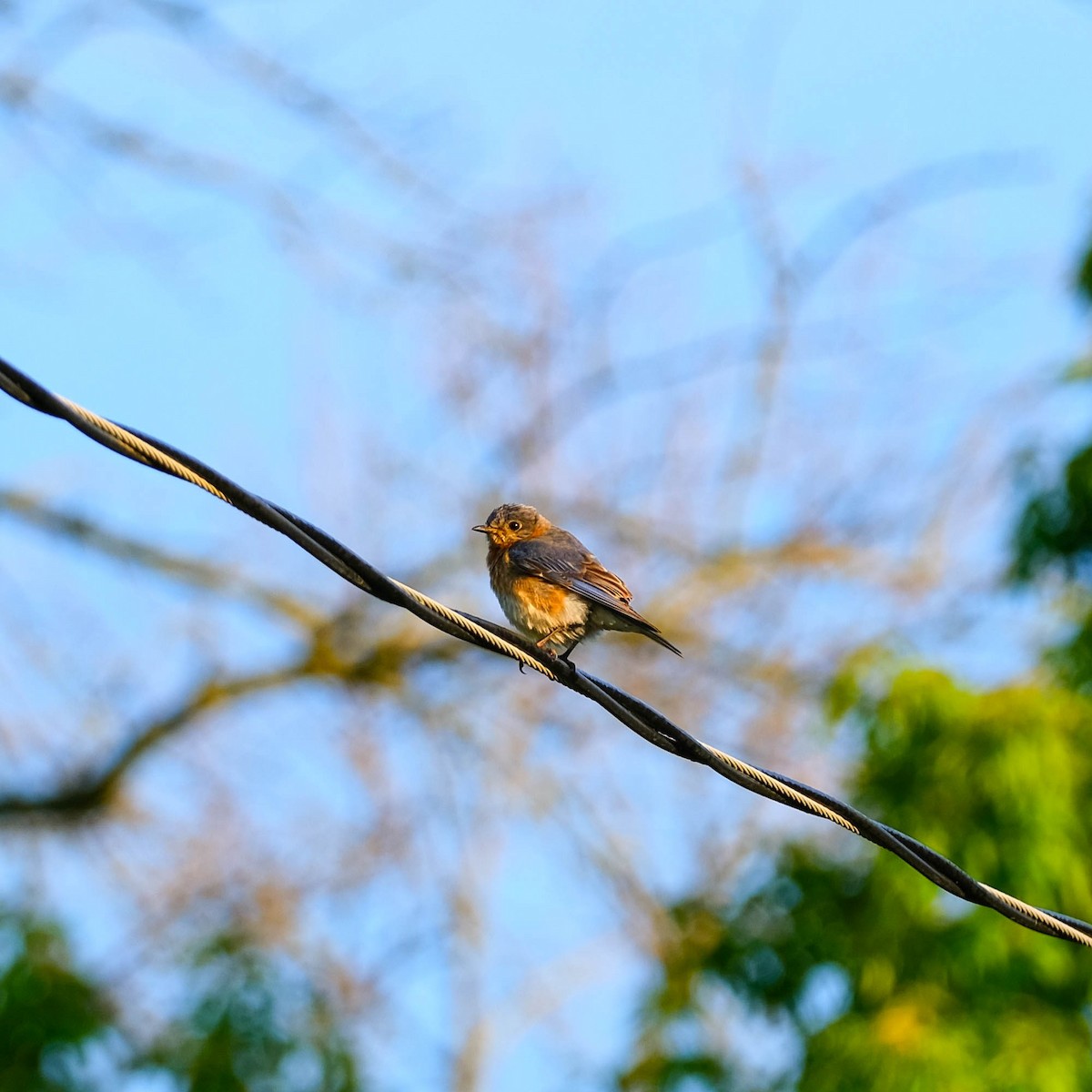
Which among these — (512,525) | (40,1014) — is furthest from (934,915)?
(40,1014)

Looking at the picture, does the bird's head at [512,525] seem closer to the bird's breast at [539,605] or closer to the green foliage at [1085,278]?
the bird's breast at [539,605]

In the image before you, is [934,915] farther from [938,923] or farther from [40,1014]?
[40,1014]

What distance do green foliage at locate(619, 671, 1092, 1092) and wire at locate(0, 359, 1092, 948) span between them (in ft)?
14.7

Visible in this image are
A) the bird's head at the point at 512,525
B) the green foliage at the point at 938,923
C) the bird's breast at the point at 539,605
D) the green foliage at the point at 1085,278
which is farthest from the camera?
the green foliage at the point at 1085,278

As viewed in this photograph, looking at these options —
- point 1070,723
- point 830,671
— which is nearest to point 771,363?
point 830,671

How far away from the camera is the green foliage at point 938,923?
8.55m

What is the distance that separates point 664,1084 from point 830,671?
14.5 feet

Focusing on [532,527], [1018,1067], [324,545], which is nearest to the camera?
[324,545]

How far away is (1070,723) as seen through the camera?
9.44 meters

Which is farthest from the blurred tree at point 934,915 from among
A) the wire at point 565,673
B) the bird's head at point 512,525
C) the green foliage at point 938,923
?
the wire at point 565,673

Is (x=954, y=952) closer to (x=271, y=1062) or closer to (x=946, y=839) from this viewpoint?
(x=946, y=839)

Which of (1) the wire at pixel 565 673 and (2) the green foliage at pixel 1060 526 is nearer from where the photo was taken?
(1) the wire at pixel 565 673

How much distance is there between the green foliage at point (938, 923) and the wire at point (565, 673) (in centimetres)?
448

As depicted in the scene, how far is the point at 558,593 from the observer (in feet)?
20.3
